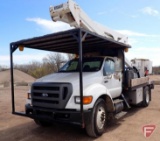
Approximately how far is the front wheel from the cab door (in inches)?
34.0

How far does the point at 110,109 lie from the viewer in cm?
607

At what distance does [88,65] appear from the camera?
260 inches

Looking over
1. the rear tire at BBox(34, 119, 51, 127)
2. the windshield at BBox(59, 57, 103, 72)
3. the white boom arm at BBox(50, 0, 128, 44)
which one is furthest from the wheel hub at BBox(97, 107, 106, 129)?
the white boom arm at BBox(50, 0, 128, 44)

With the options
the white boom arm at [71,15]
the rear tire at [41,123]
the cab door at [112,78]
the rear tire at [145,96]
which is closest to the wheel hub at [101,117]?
the cab door at [112,78]

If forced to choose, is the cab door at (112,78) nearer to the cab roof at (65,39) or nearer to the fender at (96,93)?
the fender at (96,93)

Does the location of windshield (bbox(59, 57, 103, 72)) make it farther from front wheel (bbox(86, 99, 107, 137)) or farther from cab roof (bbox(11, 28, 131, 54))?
front wheel (bbox(86, 99, 107, 137))

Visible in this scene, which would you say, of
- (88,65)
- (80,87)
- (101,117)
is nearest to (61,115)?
(80,87)

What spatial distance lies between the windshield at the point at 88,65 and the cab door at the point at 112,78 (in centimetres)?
23

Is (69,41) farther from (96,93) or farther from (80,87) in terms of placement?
(80,87)

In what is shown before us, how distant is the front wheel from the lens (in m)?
5.12

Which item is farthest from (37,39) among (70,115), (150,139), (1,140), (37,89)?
(150,139)

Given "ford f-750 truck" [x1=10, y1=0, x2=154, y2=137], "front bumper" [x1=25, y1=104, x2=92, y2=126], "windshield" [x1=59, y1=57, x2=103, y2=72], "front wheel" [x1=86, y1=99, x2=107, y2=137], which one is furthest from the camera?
"windshield" [x1=59, y1=57, x2=103, y2=72]

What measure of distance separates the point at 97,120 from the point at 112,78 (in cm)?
177

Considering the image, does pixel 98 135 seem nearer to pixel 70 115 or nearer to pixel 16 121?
pixel 70 115
